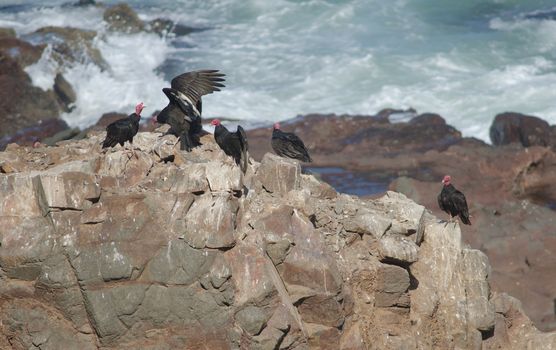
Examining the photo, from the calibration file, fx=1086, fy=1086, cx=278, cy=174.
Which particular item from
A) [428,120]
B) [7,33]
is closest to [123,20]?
[7,33]

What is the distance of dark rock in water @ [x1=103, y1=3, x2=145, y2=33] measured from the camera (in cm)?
4397

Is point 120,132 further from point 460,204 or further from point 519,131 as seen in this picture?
point 519,131

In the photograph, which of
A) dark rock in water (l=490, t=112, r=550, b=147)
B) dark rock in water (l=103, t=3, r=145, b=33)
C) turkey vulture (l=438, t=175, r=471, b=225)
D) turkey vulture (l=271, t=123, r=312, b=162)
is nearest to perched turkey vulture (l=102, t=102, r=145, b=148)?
turkey vulture (l=271, t=123, r=312, b=162)

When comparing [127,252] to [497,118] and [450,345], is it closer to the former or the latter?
[450,345]

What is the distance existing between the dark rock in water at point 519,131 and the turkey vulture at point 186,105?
48.8 feet

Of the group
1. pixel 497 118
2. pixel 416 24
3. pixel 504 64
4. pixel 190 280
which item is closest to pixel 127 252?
pixel 190 280

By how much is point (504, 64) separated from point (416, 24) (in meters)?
6.58

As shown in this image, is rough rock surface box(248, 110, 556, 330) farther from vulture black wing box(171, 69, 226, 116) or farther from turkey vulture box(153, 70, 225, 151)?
vulture black wing box(171, 69, 226, 116)

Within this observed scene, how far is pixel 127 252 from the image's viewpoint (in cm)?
1207

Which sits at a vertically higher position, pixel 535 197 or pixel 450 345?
pixel 450 345

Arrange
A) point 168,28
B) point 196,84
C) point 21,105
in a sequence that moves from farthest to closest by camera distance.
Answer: point 168,28, point 21,105, point 196,84

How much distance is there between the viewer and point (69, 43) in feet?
128

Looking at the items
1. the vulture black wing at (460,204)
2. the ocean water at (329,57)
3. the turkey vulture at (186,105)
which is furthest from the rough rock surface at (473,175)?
the ocean water at (329,57)

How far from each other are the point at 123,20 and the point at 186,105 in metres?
31.4
